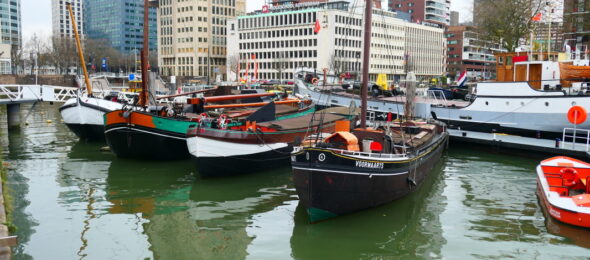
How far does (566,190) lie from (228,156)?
11.6 meters

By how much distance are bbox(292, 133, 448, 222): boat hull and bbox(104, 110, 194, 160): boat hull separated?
1040cm

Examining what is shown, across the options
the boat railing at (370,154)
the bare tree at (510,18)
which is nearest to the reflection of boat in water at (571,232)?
the boat railing at (370,154)

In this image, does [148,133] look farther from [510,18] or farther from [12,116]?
[510,18]

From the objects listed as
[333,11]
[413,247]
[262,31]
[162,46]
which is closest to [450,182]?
[413,247]

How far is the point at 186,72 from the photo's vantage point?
13912cm

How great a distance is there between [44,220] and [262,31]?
376 feet

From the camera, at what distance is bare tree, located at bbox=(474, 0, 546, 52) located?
4438cm

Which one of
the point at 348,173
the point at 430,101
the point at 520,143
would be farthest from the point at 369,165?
the point at 430,101

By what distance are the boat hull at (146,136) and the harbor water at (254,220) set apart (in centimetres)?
122

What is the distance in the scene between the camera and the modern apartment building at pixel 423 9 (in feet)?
517

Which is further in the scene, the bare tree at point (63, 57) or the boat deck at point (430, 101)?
the bare tree at point (63, 57)

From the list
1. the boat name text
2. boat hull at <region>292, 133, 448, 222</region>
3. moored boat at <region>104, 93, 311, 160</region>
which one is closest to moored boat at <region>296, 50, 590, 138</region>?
moored boat at <region>104, 93, 311, 160</region>

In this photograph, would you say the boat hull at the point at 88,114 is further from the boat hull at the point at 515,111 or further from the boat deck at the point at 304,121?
the boat hull at the point at 515,111

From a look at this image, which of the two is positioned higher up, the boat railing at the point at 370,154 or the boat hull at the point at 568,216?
the boat railing at the point at 370,154
